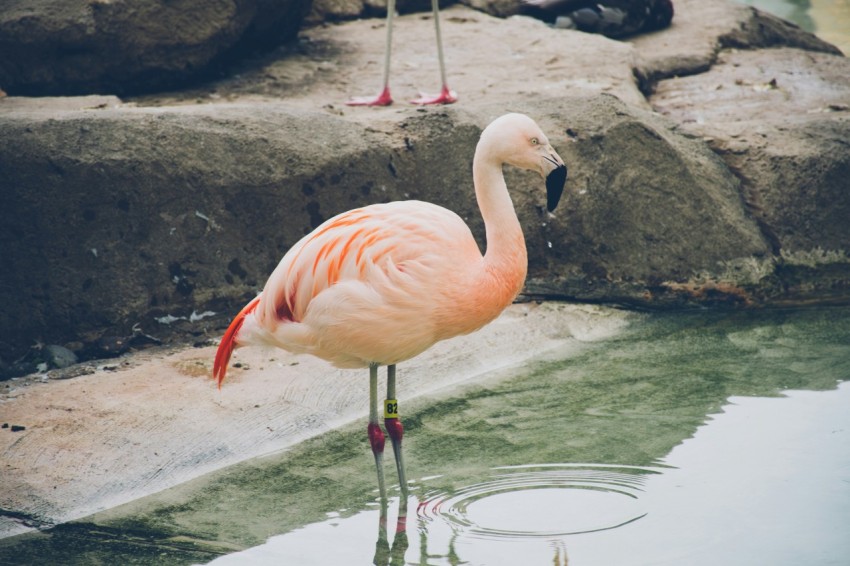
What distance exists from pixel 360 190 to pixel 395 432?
5.76 ft

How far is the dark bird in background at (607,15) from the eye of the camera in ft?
26.6

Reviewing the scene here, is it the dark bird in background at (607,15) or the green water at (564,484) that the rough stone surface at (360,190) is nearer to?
the green water at (564,484)

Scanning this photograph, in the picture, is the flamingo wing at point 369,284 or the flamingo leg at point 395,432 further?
the flamingo leg at point 395,432

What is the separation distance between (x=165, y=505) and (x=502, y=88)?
3782mm

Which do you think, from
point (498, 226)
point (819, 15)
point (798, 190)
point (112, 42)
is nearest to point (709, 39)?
point (798, 190)

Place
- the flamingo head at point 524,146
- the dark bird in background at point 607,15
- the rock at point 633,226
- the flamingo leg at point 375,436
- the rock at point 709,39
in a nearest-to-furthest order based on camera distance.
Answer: the flamingo head at point 524,146 → the flamingo leg at point 375,436 → the rock at point 633,226 → the rock at point 709,39 → the dark bird in background at point 607,15

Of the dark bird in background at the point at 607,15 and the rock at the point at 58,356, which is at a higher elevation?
the dark bird in background at the point at 607,15

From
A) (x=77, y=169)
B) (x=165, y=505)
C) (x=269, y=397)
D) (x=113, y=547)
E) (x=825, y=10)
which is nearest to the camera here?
(x=113, y=547)

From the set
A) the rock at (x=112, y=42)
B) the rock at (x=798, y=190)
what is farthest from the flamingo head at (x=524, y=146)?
the rock at (x=112, y=42)

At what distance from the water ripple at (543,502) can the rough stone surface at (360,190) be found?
1.70 metres

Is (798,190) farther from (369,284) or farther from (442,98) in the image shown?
(369,284)

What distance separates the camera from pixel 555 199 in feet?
10.6

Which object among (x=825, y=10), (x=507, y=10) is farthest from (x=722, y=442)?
(x=825, y=10)

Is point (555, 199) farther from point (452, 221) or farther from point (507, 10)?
point (507, 10)
